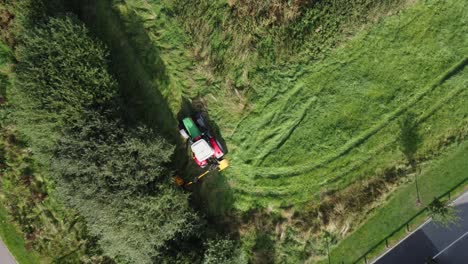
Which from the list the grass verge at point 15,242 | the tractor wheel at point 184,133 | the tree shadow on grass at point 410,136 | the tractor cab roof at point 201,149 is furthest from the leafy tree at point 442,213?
the grass verge at point 15,242

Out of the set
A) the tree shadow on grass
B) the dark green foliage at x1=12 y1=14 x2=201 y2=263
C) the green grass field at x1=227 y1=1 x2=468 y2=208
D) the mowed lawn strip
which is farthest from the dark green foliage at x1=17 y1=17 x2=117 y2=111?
the tree shadow on grass

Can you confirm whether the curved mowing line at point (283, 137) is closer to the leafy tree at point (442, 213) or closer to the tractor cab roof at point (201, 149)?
the tractor cab roof at point (201, 149)

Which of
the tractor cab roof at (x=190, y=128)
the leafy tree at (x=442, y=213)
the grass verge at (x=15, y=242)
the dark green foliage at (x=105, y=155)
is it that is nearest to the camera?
the dark green foliage at (x=105, y=155)

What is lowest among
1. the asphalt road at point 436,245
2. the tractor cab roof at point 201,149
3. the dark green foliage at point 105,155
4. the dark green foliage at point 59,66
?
the asphalt road at point 436,245

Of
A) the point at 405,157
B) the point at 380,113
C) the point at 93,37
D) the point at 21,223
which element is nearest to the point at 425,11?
the point at 380,113

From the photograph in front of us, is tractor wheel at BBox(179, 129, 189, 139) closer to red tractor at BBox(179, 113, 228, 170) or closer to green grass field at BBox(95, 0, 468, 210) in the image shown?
red tractor at BBox(179, 113, 228, 170)

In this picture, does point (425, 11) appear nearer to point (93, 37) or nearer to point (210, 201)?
point (210, 201)
